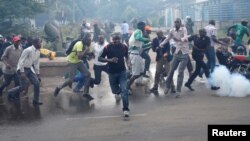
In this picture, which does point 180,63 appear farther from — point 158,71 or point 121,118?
point 121,118

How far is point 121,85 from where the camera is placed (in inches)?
360

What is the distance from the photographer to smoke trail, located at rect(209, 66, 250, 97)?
427 inches

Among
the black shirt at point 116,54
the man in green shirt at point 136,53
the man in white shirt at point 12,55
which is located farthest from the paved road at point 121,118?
the man in white shirt at point 12,55

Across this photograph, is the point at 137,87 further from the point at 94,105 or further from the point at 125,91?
the point at 125,91

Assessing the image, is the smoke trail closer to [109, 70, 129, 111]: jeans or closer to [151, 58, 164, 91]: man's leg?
[151, 58, 164, 91]: man's leg

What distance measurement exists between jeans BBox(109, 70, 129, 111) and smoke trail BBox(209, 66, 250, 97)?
3.22m

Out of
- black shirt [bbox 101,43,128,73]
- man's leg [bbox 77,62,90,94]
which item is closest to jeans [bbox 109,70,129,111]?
black shirt [bbox 101,43,128,73]

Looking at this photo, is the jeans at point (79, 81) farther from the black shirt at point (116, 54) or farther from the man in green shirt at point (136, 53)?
the black shirt at point (116, 54)

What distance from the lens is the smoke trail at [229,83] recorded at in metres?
10.8

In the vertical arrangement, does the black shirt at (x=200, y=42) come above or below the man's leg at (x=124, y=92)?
above

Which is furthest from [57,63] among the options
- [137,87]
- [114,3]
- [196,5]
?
[114,3]

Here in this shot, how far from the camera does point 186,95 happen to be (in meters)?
11.2

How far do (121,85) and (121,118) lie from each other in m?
0.74

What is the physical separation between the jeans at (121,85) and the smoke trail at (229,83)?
10.6 ft
